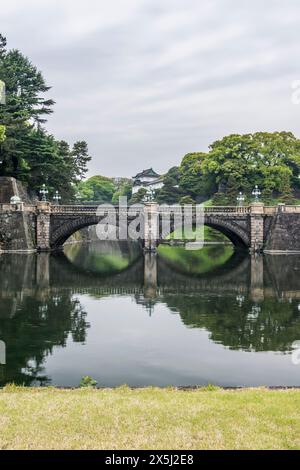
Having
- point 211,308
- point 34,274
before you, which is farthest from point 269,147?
point 211,308

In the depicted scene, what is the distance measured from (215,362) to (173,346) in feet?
8.55

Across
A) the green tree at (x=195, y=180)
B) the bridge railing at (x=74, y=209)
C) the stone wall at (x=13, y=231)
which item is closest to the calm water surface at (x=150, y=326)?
the stone wall at (x=13, y=231)

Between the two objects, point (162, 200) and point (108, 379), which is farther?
point (162, 200)

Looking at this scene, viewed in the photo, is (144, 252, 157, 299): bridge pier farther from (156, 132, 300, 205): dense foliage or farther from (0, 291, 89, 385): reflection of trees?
(156, 132, 300, 205): dense foliage

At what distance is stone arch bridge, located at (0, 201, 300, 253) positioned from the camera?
2211 inches

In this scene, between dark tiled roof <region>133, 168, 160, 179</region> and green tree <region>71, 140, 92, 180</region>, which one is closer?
green tree <region>71, 140, 92, 180</region>

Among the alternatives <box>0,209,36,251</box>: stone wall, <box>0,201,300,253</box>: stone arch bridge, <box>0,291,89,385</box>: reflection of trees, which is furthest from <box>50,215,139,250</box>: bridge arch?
<box>0,291,89,385</box>: reflection of trees

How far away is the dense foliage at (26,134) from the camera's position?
2276 inches

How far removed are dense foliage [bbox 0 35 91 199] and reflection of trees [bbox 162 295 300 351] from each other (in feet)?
120

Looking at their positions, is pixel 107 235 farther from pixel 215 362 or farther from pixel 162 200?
pixel 215 362

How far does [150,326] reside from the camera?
21.9m

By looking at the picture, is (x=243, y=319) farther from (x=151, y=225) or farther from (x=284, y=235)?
(x=284, y=235)

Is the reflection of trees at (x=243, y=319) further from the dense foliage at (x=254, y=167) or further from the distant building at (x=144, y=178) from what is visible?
the distant building at (x=144, y=178)
